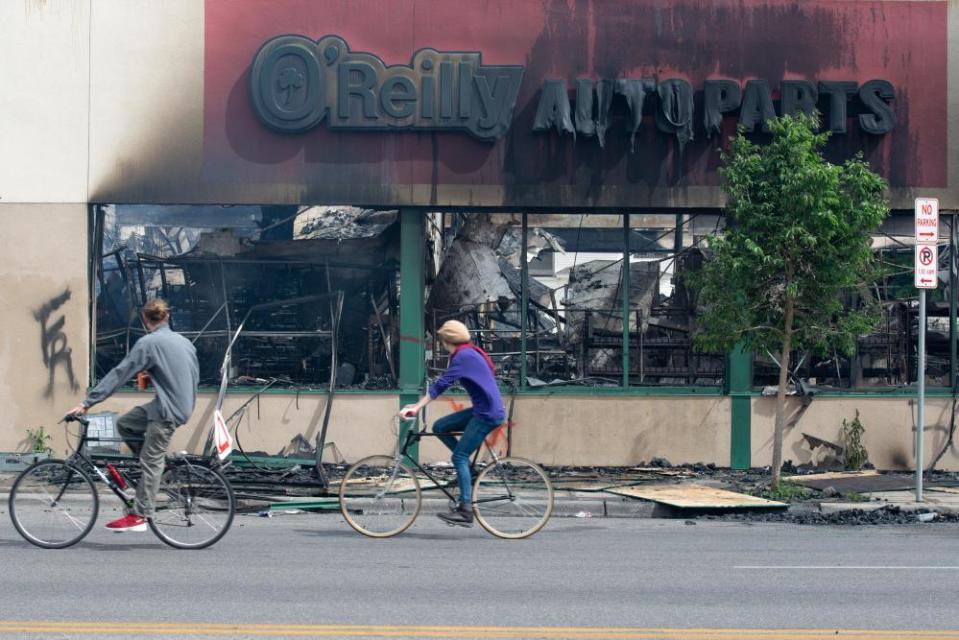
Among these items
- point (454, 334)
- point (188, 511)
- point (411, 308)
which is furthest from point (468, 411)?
point (411, 308)

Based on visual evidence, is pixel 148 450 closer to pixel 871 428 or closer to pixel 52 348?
pixel 52 348

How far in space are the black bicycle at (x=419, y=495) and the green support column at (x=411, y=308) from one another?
16.5 ft

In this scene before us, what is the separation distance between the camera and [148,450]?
965 cm

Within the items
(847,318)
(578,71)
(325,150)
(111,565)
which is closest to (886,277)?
(847,318)

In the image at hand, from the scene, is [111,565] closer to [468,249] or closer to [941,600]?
[941,600]

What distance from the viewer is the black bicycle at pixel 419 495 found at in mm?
10594

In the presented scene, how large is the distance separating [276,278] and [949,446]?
890 centimetres

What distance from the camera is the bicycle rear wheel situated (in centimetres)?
1066

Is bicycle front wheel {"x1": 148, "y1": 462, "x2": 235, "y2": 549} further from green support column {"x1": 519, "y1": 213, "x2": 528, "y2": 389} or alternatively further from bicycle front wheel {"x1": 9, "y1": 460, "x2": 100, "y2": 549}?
green support column {"x1": 519, "y1": 213, "x2": 528, "y2": 389}

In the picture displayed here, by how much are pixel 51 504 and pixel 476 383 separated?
11.5 feet

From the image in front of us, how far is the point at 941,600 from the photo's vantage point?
7949 mm

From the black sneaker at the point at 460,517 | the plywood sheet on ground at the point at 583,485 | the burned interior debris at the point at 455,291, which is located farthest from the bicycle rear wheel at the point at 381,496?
the burned interior debris at the point at 455,291

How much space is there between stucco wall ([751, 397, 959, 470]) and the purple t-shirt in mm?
6507

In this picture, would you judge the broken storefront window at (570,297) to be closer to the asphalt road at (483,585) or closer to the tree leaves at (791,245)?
the tree leaves at (791,245)
